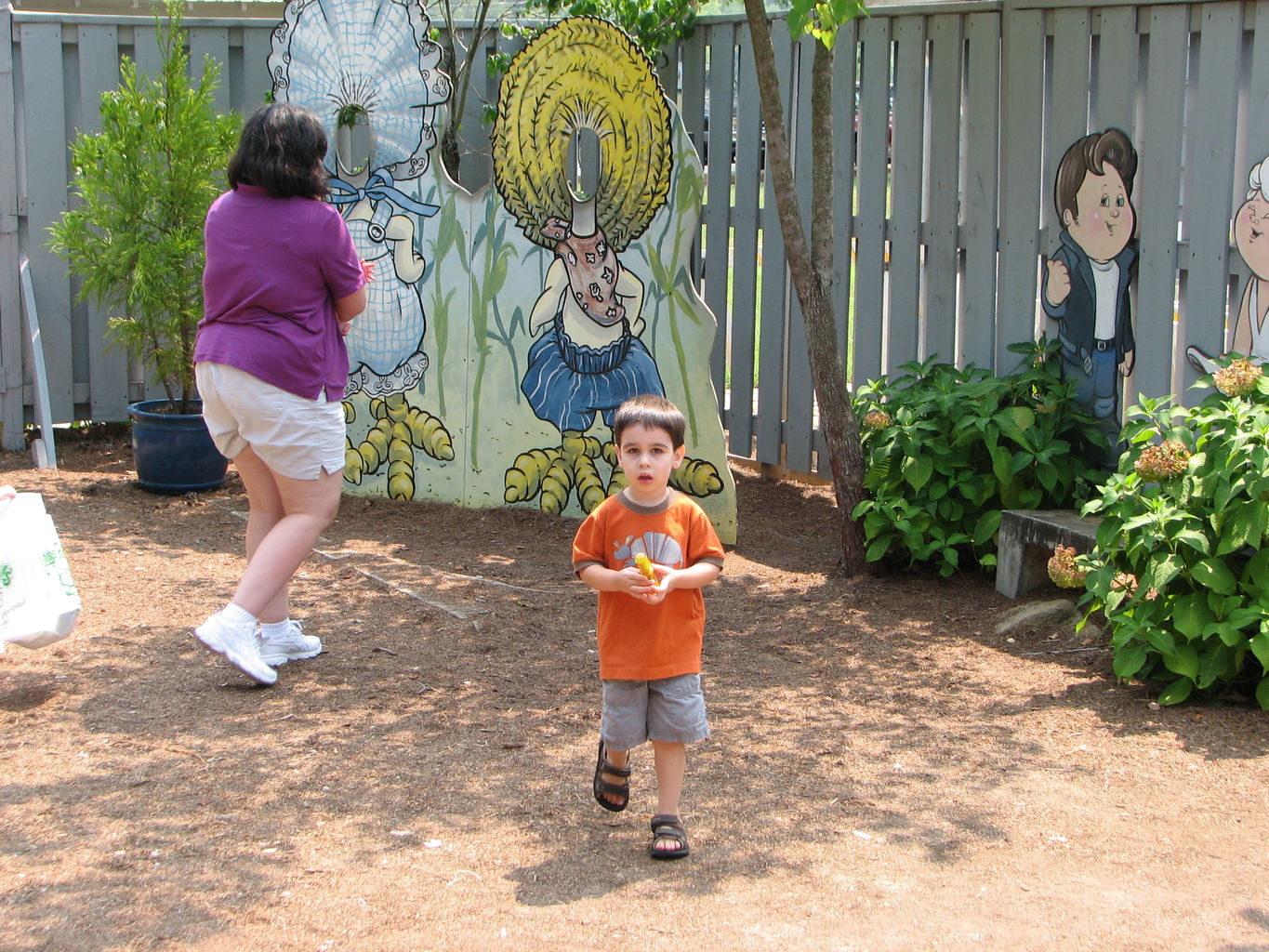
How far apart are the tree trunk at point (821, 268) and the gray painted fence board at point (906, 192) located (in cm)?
91

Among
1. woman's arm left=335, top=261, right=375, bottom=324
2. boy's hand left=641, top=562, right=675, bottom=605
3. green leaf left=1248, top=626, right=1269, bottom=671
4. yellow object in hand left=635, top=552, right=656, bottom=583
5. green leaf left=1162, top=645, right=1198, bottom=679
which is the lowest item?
green leaf left=1162, top=645, right=1198, bottom=679

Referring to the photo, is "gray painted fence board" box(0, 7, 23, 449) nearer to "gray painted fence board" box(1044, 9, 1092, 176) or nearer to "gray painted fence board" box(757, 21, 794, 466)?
"gray painted fence board" box(757, 21, 794, 466)

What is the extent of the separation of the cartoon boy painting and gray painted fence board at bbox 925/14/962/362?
0.59 meters

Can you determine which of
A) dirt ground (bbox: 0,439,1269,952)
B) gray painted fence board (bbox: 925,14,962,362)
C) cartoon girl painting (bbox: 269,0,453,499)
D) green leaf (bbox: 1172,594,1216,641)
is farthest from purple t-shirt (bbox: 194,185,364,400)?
gray painted fence board (bbox: 925,14,962,362)

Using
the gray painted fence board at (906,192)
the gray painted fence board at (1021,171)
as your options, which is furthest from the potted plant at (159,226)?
the gray painted fence board at (1021,171)

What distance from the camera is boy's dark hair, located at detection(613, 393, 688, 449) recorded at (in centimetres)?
326

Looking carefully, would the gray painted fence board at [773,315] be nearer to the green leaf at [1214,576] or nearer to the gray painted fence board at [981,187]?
the gray painted fence board at [981,187]

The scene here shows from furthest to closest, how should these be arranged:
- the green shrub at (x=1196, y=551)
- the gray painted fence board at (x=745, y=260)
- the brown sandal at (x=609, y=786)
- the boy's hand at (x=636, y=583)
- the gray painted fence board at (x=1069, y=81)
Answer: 1. the gray painted fence board at (x=745, y=260)
2. the gray painted fence board at (x=1069, y=81)
3. the green shrub at (x=1196, y=551)
4. the brown sandal at (x=609, y=786)
5. the boy's hand at (x=636, y=583)

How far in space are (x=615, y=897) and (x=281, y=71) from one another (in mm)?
4787

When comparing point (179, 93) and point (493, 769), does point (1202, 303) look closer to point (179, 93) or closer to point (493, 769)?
point (493, 769)

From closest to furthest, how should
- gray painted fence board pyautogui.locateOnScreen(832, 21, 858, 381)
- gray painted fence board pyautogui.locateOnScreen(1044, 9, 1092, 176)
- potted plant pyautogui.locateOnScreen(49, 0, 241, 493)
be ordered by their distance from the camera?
1. gray painted fence board pyautogui.locateOnScreen(1044, 9, 1092, 176)
2. gray painted fence board pyautogui.locateOnScreen(832, 21, 858, 381)
3. potted plant pyautogui.locateOnScreen(49, 0, 241, 493)

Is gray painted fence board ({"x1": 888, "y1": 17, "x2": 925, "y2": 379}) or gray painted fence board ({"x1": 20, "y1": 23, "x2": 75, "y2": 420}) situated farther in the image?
gray painted fence board ({"x1": 20, "y1": 23, "x2": 75, "y2": 420})

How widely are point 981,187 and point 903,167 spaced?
1.61ft

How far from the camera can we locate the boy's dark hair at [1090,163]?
5609mm
